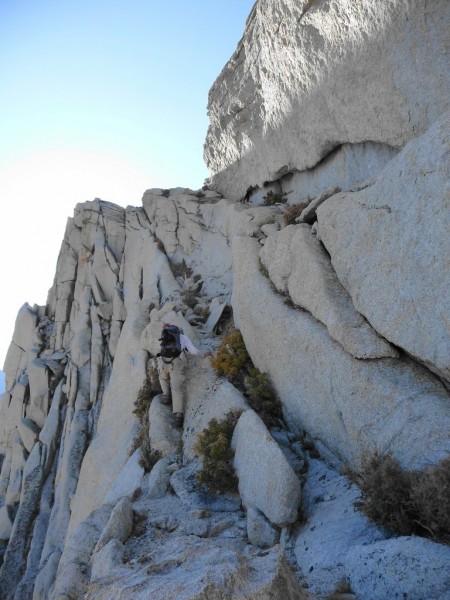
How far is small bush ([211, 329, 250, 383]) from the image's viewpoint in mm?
16055

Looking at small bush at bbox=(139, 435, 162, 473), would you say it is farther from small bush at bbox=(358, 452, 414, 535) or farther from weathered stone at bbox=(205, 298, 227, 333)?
small bush at bbox=(358, 452, 414, 535)

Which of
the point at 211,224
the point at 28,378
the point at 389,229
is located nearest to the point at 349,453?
the point at 389,229

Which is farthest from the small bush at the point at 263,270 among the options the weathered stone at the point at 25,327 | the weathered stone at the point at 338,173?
the weathered stone at the point at 25,327

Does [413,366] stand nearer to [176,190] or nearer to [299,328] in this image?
[299,328]

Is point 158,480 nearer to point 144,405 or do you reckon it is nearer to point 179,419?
point 179,419

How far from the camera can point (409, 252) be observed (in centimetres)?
980

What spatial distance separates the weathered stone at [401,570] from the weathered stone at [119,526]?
569 cm

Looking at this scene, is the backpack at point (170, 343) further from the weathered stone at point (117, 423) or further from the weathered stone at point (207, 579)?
the weathered stone at point (207, 579)

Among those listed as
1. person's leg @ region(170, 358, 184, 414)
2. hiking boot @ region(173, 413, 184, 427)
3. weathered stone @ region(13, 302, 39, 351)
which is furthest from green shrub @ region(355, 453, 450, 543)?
weathered stone @ region(13, 302, 39, 351)

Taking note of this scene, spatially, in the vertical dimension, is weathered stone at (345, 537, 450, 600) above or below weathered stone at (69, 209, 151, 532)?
below

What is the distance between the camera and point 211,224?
29.0 meters

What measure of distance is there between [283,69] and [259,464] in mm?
17691

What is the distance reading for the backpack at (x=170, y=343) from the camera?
53.4 feet

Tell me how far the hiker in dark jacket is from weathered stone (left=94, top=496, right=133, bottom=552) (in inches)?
197
